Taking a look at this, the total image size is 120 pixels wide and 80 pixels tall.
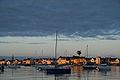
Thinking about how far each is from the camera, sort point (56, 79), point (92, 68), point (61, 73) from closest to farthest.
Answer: point (56, 79) < point (61, 73) < point (92, 68)

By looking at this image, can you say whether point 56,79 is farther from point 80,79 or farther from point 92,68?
point 92,68

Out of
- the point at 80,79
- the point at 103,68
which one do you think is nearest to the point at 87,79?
the point at 80,79

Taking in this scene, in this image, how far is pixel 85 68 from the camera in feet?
333

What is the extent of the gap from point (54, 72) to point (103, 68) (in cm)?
3374

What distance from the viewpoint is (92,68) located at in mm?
101125

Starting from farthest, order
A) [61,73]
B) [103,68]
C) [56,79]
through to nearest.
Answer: [103,68] → [61,73] → [56,79]

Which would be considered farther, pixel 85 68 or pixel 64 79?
pixel 85 68

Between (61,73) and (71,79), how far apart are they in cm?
1614

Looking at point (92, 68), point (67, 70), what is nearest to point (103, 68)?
point (92, 68)

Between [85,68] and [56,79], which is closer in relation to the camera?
[56,79]

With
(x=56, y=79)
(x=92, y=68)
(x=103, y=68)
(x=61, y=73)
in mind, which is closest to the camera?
(x=56, y=79)

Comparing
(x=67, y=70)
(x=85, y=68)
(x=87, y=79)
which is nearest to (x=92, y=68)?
(x=85, y=68)

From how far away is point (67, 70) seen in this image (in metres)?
68.1

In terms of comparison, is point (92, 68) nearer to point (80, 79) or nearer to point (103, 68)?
point (103, 68)
